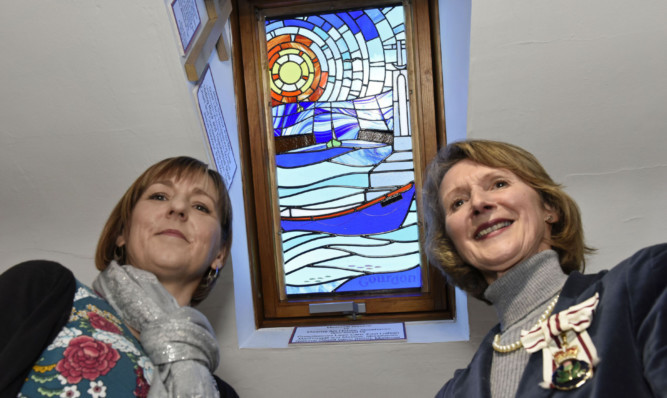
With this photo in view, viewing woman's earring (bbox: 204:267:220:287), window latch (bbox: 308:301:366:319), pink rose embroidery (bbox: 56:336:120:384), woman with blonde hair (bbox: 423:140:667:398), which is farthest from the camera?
window latch (bbox: 308:301:366:319)

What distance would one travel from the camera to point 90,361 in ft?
3.43

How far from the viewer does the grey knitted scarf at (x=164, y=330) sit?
46.3 inches

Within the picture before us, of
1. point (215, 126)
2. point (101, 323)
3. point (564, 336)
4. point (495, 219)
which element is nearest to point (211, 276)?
point (101, 323)

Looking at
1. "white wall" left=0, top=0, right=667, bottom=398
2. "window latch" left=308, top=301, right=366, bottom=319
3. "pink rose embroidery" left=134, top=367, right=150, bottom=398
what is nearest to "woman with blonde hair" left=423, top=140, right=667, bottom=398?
"white wall" left=0, top=0, right=667, bottom=398

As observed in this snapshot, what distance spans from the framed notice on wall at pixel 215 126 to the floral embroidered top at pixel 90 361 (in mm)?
711

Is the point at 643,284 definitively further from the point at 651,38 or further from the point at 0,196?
the point at 0,196

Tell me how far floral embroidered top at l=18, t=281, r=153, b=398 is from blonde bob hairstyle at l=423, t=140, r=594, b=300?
0.78 m

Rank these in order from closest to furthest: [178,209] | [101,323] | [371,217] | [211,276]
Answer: [101,323], [178,209], [211,276], [371,217]

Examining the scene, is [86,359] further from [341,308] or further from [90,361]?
[341,308]

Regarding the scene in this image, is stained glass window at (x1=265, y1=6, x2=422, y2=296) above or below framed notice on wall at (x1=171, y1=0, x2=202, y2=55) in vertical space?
below

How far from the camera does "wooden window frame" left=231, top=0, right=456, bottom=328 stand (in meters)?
1.98

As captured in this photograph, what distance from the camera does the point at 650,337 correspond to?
2.90 ft

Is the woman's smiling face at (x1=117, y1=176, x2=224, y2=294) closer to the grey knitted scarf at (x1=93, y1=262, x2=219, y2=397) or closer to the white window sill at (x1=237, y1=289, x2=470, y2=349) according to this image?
the grey knitted scarf at (x1=93, y1=262, x2=219, y2=397)

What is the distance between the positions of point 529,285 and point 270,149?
1146 mm
